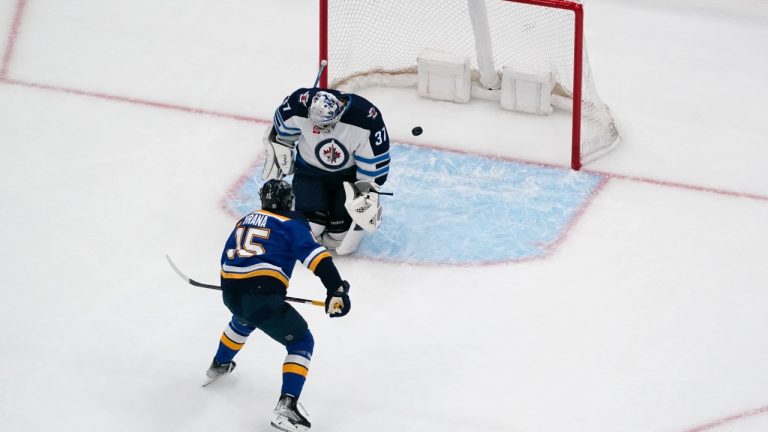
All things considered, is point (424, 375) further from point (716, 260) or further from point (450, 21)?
point (450, 21)

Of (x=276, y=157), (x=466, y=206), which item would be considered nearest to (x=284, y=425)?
(x=276, y=157)

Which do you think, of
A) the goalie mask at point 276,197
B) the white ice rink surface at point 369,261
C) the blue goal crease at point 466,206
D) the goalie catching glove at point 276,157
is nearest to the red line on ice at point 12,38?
the white ice rink surface at point 369,261

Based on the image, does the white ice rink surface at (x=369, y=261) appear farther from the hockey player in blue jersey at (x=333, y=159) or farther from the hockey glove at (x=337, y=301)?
the hockey glove at (x=337, y=301)

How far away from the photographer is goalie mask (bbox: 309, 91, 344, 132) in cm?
526

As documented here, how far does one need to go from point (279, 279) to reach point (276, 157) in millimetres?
1232

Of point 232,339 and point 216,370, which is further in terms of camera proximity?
point 216,370

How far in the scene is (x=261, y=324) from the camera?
4.51m

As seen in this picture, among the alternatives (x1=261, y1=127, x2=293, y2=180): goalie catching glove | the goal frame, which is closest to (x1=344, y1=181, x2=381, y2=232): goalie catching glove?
(x1=261, y1=127, x2=293, y2=180): goalie catching glove

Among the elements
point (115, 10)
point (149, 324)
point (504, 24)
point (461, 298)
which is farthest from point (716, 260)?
point (115, 10)

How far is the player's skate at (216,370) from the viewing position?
484cm

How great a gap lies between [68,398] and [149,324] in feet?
1.57

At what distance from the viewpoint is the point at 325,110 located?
5.25 metres

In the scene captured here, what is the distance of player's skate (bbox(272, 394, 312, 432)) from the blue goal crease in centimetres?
119

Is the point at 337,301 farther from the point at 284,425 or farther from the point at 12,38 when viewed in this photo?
the point at 12,38
